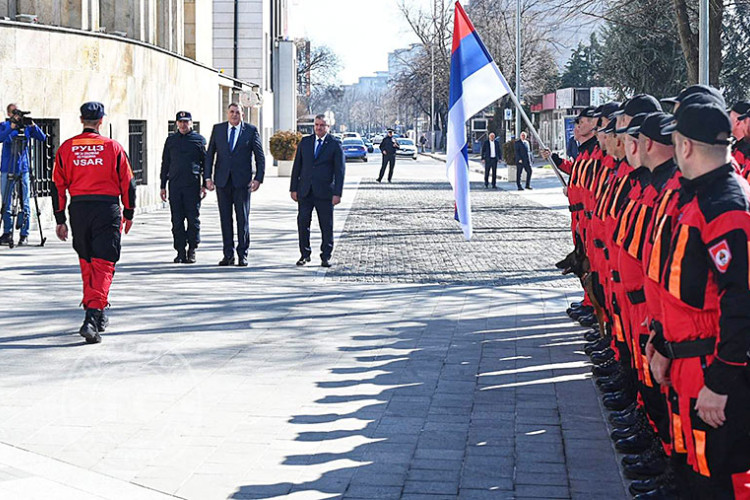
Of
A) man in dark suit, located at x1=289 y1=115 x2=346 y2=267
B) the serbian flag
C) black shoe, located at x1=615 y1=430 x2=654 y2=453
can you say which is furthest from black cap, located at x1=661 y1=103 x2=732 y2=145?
man in dark suit, located at x1=289 y1=115 x2=346 y2=267

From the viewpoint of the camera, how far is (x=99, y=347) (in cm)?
935

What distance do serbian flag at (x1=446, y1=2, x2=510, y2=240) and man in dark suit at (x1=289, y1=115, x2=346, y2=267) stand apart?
2.66 meters

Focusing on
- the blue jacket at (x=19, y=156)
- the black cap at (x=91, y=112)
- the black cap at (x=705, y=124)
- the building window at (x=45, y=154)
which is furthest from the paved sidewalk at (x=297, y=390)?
the building window at (x=45, y=154)

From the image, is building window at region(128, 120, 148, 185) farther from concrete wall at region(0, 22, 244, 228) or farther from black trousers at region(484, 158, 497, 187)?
black trousers at region(484, 158, 497, 187)

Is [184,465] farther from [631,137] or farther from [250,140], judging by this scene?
[250,140]

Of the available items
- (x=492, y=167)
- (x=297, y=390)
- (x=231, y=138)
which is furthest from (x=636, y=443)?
(x=492, y=167)

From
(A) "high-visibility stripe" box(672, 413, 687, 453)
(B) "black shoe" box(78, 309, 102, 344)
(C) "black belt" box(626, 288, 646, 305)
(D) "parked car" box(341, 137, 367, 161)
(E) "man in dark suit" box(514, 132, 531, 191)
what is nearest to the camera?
(A) "high-visibility stripe" box(672, 413, 687, 453)

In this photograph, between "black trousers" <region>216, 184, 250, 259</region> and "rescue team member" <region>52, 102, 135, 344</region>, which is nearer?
"rescue team member" <region>52, 102, 135, 344</region>

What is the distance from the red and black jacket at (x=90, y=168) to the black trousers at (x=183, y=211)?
5555 mm

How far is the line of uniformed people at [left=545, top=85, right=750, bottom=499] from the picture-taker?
14.4 ft

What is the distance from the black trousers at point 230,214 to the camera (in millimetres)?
14953

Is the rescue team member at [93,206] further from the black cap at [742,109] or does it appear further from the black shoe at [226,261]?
the black shoe at [226,261]

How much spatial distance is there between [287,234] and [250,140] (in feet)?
15.8

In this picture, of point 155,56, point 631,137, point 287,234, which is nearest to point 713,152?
point 631,137
